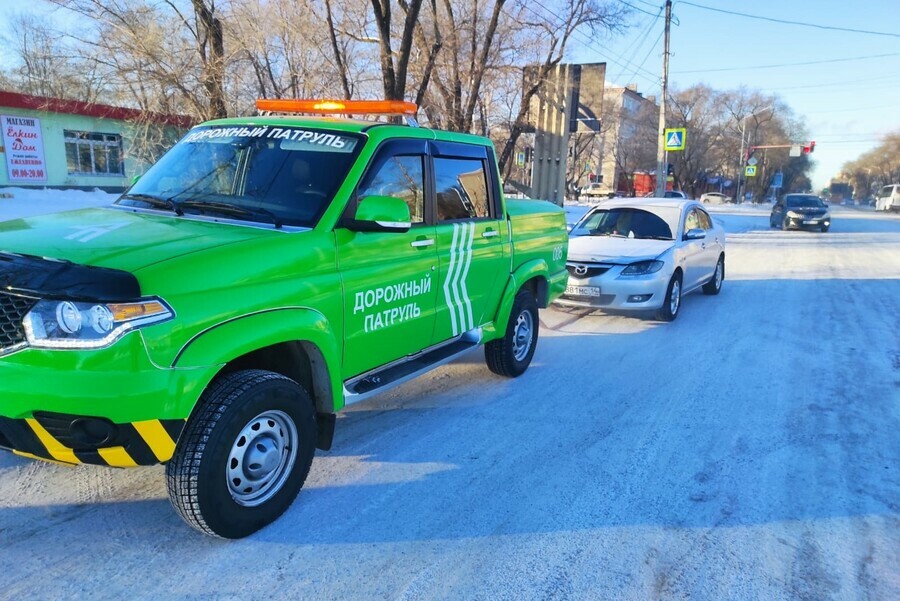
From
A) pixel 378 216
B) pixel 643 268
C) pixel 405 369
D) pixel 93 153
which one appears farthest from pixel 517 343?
pixel 93 153

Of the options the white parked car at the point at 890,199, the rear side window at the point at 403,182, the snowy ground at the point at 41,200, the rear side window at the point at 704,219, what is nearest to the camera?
the rear side window at the point at 403,182

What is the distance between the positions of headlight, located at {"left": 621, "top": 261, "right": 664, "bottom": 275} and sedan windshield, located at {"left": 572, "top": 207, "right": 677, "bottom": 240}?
3.30 ft

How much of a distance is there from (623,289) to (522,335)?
100 inches

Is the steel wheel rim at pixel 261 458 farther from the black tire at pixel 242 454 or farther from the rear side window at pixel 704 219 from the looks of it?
the rear side window at pixel 704 219

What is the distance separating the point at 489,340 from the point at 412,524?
228 centimetres

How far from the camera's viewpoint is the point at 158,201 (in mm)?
3939

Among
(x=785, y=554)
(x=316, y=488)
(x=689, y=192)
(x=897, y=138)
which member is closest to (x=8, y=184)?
(x=316, y=488)

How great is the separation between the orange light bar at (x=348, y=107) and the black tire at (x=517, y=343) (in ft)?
6.86

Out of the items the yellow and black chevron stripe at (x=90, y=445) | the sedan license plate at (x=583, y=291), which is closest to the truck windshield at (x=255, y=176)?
the yellow and black chevron stripe at (x=90, y=445)

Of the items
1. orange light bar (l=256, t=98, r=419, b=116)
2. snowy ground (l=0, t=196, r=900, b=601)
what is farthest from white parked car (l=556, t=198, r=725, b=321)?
orange light bar (l=256, t=98, r=419, b=116)

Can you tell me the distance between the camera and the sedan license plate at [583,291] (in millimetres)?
8320

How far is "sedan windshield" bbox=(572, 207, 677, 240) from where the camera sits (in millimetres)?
9297

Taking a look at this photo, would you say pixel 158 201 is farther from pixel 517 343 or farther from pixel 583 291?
pixel 583 291

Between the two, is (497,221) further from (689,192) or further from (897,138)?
(897,138)
